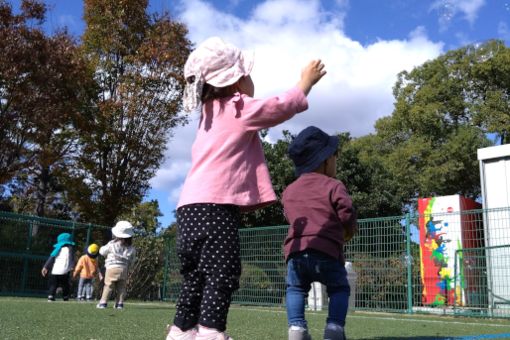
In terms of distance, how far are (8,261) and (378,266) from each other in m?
8.62

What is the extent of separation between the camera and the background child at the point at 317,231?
3.22 metres

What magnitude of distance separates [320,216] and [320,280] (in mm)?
389

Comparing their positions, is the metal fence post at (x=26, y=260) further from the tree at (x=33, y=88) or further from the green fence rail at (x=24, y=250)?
the tree at (x=33, y=88)

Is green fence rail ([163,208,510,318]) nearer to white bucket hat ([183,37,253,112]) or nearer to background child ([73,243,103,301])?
background child ([73,243,103,301])

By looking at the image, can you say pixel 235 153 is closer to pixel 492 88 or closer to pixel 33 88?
pixel 33 88

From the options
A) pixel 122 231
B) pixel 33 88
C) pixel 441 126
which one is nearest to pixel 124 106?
pixel 33 88

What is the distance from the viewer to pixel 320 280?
3318mm

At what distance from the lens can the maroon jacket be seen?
330 cm

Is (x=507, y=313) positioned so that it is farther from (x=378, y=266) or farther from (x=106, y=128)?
(x=106, y=128)

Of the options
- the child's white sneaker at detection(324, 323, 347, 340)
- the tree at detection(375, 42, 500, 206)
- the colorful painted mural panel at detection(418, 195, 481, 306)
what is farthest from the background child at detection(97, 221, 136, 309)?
the tree at detection(375, 42, 500, 206)

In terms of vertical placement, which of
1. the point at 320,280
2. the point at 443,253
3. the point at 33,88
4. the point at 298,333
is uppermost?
the point at 33,88

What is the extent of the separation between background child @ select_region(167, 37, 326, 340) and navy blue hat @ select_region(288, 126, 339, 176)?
31.8 inches

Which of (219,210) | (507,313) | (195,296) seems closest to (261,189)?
(219,210)

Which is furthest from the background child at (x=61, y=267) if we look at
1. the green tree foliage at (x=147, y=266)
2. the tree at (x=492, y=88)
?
the tree at (x=492, y=88)
